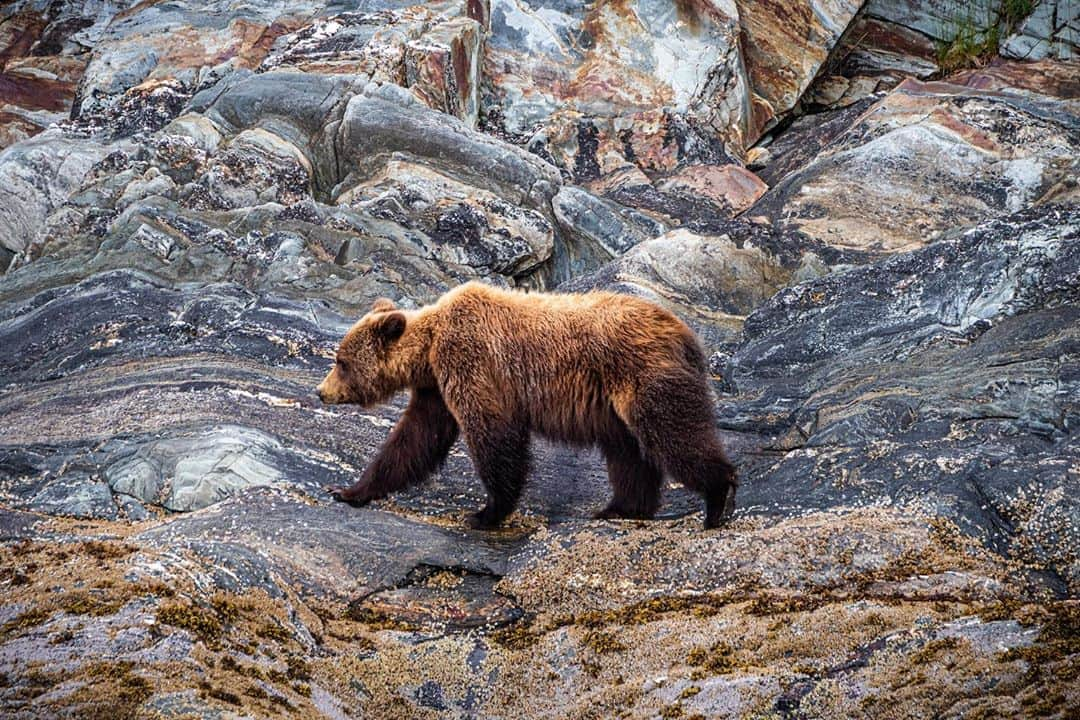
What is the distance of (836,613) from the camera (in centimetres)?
541

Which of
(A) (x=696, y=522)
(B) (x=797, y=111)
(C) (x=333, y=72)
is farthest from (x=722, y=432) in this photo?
(B) (x=797, y=111)

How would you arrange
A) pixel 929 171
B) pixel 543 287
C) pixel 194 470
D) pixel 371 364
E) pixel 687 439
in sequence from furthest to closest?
pixel 543 287 → pixel 929 171 → pixel 371 364 → pixel 194 470 → pixel 687 439

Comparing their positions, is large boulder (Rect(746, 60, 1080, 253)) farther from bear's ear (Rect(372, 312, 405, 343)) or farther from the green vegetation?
bear's ear (Rect(372, 312, 405, 343))

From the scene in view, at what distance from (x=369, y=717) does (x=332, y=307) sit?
6443mm

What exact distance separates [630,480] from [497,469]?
0.97 meters

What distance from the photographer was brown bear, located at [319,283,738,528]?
7.30 metres

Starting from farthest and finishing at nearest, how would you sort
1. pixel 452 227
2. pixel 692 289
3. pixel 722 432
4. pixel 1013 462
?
A: 1. pixel 452 227
2. pixel 692 289
3. pixel 722 432
4. pixel 1013 462

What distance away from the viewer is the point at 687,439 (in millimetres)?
7227

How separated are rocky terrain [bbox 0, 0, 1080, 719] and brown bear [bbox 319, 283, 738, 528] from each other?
0.39 m

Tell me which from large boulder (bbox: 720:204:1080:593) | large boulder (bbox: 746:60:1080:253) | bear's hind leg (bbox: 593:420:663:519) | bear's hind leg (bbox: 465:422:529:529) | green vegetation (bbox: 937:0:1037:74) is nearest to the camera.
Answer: large boulder (bbox: 720:204:1080:593)

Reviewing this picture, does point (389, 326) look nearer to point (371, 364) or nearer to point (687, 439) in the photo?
point (371, 364)

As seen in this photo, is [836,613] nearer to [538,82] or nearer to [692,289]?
[692,289]

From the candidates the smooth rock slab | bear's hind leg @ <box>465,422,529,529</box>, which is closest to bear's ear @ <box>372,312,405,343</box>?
bear's hind leg @ <box>465,422,529,529</box>

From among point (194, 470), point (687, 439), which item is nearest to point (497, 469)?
point (687, 439)
